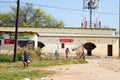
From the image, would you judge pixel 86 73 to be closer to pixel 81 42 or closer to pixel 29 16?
pixel 81 42

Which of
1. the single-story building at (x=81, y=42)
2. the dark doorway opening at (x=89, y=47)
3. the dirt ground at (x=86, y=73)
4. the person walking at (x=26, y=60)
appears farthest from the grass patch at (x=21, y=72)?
the dark doorway opening at (x=89, y=47)

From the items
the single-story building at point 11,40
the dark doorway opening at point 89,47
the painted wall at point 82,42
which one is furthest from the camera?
the dark doorway opening at point 89,47

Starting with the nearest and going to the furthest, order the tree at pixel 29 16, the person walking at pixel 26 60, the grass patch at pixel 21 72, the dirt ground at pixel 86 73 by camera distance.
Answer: the grass patch at pixel 21 72, the dirt ground at pixel 86 73, the person walking at pixel 26 60, the tree at pixel 29 16

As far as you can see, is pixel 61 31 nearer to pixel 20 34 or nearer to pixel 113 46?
pixel 113 46

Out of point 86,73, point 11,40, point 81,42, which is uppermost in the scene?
point 11,40

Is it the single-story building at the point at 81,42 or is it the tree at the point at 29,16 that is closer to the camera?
the single-story building at the point at 81,42

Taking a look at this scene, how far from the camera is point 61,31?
62.9 m

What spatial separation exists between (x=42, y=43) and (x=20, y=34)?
39.6ft

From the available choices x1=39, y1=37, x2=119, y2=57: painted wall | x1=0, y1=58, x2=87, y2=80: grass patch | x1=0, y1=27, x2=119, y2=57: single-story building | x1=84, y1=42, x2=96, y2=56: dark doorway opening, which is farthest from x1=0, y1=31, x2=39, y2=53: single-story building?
x1=84, y1=42, x2=96, y2=56: dark doorway opening

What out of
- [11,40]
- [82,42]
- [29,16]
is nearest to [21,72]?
[11,40]

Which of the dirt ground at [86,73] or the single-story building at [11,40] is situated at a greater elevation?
the single-story building at [11,40]

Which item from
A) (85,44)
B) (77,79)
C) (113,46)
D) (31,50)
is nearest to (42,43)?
(85,44)

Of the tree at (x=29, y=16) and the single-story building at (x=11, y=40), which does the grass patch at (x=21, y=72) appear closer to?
the single-story building at (x=11, y=40)

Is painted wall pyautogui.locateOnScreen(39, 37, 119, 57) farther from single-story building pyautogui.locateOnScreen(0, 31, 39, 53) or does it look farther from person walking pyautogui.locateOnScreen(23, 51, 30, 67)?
person walking pyautogui.locateOnScreen(23, 51, 30, 67)
